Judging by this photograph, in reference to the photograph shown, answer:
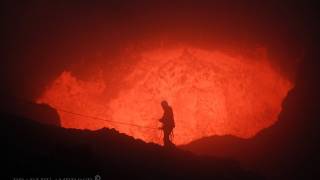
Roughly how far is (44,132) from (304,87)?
2709cm

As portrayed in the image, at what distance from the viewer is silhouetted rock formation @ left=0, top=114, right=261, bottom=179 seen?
546 inches

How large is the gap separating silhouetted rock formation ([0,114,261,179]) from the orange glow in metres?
27.3

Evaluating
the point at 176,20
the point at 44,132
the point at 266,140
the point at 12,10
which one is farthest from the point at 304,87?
the point at 12,10

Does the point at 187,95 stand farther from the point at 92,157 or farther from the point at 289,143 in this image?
the point at 92,157

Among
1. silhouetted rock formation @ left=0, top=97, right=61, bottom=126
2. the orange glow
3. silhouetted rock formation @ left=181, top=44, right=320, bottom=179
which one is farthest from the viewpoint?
the orange glow

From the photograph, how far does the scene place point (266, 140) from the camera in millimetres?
35562

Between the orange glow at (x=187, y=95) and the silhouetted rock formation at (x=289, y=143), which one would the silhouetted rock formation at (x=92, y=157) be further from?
the orange glow at (x=187, y=95)

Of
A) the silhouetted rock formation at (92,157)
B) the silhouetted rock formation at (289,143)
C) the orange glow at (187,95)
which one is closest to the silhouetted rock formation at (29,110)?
the silhouetted rock formation at (289,143)

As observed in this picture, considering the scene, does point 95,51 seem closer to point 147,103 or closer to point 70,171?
point 147,103

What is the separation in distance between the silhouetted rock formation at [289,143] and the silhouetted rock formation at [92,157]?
13757 millimetres

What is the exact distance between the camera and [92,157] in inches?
591

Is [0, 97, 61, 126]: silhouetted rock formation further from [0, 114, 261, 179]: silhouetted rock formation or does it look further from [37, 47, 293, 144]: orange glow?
[37, 47, 293, 144]: orange glow

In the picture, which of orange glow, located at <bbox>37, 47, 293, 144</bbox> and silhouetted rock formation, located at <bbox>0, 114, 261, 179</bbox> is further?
orange glow, located at <bbox>37, 47, 293, 144</bbox>

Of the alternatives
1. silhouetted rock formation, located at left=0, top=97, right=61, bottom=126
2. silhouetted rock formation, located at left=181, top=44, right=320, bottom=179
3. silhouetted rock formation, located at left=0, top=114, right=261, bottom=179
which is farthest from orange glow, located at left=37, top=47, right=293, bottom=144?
silhouetted rock formation, located at left=0, top=114, right=261, bottom=179
